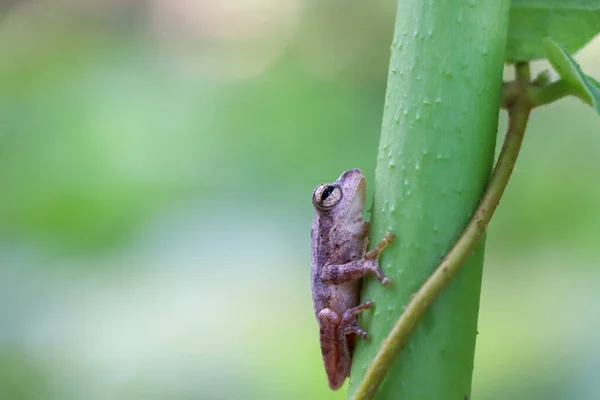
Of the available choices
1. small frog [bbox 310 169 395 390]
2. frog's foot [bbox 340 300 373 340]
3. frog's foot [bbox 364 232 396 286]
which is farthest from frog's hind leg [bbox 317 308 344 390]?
frog's foot [bbox 364 232 396 286]

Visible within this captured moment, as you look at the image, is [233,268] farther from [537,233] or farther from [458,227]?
[458,227]

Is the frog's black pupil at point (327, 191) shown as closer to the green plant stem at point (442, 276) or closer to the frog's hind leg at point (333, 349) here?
the frog's hind leg at point (333, 349)

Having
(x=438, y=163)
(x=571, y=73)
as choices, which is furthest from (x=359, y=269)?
(x=571, y=73)

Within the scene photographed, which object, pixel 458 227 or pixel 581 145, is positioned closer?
pixel 458 227

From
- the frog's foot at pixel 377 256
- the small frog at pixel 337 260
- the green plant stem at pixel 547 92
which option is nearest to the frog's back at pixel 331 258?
the small frog at pixel 337 260

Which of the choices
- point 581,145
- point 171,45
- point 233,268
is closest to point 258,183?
point 233,268

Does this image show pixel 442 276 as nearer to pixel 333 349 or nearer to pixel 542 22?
pixel 542 22
